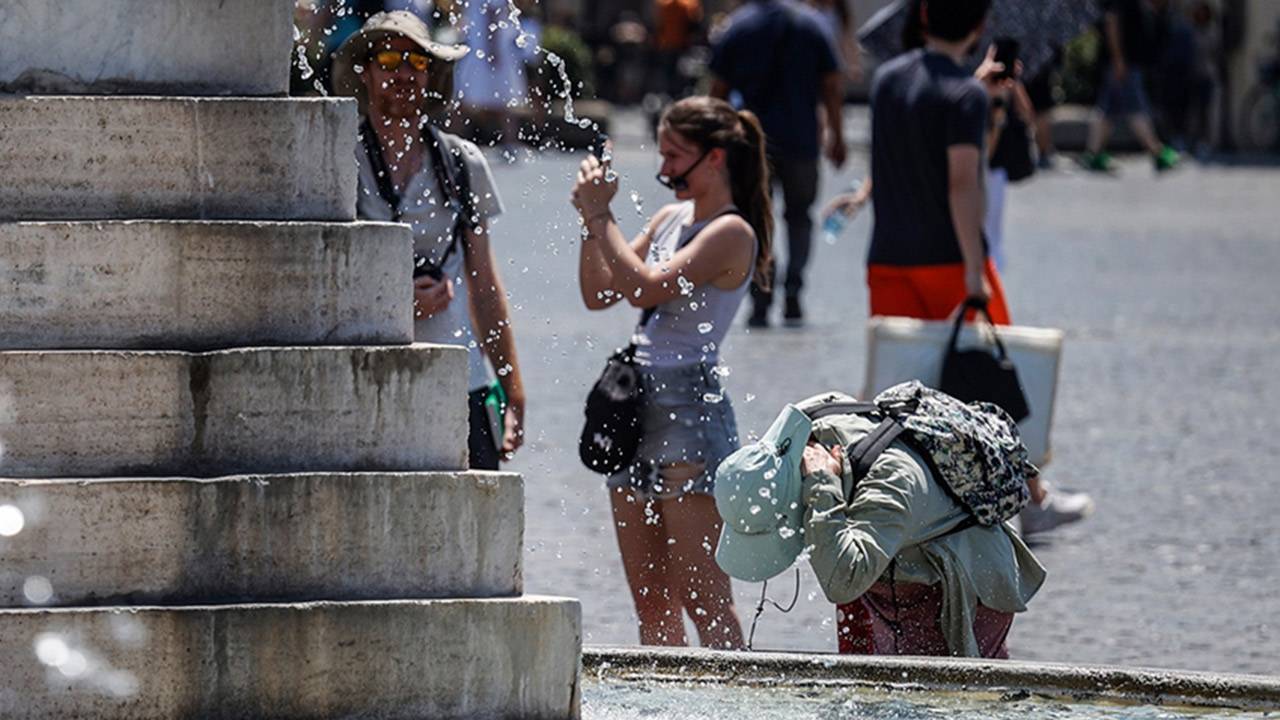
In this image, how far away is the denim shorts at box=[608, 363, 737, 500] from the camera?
244 inches

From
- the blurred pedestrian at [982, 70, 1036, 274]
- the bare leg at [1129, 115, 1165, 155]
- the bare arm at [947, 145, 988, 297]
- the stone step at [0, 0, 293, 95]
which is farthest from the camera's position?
the bare leg at [1129, 115, 1165, 155]

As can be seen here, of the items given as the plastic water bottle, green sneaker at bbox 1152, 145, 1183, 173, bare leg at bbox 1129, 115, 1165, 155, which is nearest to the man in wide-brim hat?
the plastic water bottle

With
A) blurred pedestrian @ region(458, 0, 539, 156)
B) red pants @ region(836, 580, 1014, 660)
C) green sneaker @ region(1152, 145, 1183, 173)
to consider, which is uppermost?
blurred pedestrian @ region(458, 0, 539, 156)

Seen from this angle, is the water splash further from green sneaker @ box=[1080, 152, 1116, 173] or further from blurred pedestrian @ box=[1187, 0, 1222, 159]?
blurred pedestrian @ box=[1187, 0, 1222, 159]

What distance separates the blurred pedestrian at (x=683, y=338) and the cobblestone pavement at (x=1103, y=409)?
0.81 meters

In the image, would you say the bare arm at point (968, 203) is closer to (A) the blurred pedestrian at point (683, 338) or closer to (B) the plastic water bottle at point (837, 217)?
(B) the plastic water bottle at point (837, 217)

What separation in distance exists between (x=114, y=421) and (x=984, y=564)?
1.76 meters

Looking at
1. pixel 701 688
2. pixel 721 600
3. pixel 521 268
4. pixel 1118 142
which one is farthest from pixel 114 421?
pixel 1118 142

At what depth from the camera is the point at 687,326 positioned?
6.31 metres

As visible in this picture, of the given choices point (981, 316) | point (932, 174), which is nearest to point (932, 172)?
point (932, 174)

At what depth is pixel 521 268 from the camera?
55.6 feet

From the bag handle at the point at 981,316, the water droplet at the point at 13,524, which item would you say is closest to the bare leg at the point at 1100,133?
the bag handle at the point at 981,316

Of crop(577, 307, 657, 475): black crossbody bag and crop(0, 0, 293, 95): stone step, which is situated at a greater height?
crop(0, 0, 293, 95): stone step

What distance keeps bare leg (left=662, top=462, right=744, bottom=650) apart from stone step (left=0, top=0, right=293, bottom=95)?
1.89 meters
